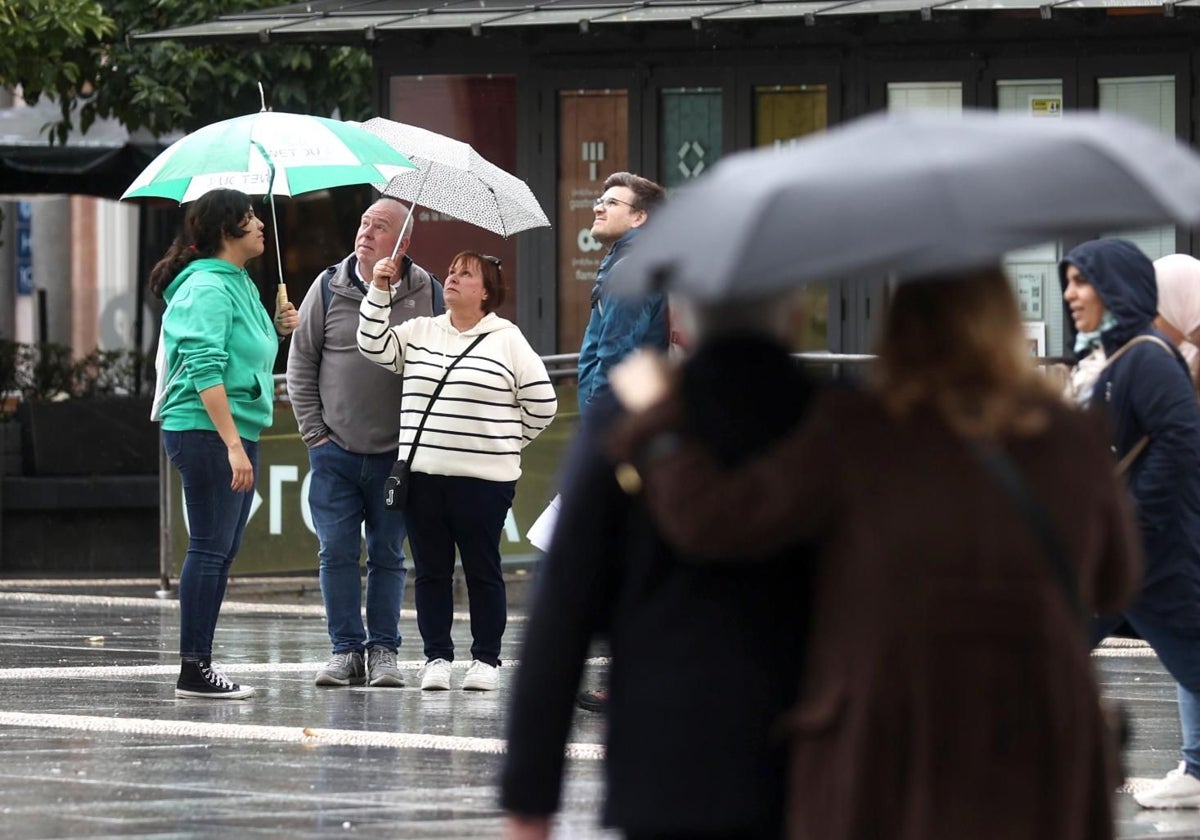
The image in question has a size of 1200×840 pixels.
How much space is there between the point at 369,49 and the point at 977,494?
1337 cm

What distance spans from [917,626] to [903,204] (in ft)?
1.76

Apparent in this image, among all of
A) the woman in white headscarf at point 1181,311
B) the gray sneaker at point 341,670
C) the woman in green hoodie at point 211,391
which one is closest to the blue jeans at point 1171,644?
the woman in white headscarf at point 1181,311

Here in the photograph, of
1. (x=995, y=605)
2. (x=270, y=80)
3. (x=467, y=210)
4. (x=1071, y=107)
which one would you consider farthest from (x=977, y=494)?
(x=270, y=80)

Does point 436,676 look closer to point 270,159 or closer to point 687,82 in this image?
Answer: point 270,159

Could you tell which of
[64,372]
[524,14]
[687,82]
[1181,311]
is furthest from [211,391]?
[64,372]

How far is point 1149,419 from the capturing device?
6.26m

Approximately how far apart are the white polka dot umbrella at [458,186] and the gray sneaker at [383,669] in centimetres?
180

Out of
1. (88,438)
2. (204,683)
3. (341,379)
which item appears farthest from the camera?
(88,438)

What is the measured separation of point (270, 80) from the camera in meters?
17.7

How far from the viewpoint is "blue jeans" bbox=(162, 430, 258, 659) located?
870cm

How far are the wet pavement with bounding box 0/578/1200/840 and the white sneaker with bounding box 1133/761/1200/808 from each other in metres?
0.05

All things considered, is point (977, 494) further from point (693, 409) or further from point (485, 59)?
point (485, 59)

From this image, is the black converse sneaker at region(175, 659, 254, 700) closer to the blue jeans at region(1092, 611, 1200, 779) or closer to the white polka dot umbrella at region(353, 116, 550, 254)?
the white polka dot umbrella at region(353, 116, 550, 254)

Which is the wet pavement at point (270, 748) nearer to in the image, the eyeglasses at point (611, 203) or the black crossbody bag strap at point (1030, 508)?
the eyeglasses at point (611, 203)
